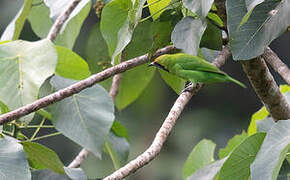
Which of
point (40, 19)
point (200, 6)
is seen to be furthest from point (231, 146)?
point (40, 19)

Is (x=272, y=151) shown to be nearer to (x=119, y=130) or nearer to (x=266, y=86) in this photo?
(x=266, y=86)

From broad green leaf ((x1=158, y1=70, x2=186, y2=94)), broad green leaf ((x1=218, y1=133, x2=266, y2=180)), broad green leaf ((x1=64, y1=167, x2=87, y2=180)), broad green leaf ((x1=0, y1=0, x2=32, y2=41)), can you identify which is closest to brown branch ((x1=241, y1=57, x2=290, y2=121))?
broad green leaf ((x1=218, y1=133, x2=266, y2=180))

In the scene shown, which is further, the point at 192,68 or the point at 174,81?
the point at 174,81

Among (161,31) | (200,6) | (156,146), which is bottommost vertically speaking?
(156,146)

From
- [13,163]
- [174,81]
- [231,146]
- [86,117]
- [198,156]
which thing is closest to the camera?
[13,163]

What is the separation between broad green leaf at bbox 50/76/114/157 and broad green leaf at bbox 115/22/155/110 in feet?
0.65

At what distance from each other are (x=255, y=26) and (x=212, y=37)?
0.22 m

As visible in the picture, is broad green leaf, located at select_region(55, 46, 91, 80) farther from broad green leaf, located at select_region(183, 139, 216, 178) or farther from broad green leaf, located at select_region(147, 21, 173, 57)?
broad green leaf, located at select_region(183, 139, 216, 178)

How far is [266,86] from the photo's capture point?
1.46m

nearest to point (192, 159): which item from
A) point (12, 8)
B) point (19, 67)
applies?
point (19, 67)

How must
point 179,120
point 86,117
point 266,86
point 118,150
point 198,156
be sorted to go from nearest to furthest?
point 266,86 → point 86,117 → point 118,150 → point 198,156 → point 179,120

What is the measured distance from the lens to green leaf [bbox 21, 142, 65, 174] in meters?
1.35

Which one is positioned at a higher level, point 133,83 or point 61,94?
point 61,94

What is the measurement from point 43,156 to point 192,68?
48cm
